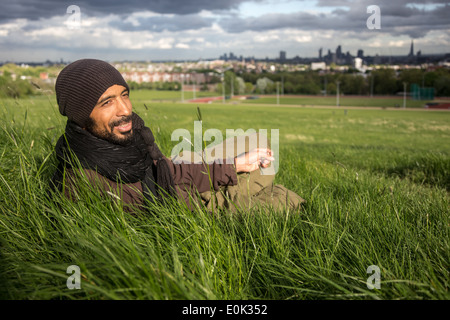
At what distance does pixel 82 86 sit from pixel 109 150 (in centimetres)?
43

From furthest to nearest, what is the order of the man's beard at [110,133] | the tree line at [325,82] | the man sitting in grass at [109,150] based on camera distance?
the tree line at [325,82]
the man's beard at [110,133]
the man sitting in grass at [109,150]

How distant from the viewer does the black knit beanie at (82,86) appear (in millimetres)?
2334

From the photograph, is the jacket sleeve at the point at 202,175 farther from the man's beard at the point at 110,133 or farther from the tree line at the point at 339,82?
the tree line at the point at 339,82

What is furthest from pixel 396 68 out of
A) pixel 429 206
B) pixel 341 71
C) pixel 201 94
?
pixel 429 206

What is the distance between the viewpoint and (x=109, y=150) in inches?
93.3

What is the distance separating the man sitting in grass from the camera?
232 cm

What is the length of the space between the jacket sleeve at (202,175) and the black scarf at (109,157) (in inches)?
8.5

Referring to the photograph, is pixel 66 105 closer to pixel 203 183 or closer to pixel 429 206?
pixel 203 183

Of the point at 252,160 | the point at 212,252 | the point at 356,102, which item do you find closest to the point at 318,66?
the point at 356,102

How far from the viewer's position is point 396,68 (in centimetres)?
14475

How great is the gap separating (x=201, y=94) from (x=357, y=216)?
160 m

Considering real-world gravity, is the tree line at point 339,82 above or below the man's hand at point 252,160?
above

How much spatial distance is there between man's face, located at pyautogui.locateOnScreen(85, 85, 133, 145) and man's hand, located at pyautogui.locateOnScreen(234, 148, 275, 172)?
816mm

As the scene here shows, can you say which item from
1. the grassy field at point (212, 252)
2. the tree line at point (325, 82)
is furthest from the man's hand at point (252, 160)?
the tree line at point (325, 82)
